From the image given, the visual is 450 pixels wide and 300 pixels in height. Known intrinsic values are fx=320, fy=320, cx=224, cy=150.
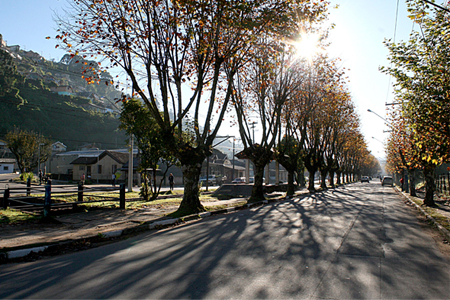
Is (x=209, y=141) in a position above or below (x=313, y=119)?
below

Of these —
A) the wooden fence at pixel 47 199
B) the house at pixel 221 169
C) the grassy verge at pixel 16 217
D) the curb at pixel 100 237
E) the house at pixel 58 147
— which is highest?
the house at pixel 58 147

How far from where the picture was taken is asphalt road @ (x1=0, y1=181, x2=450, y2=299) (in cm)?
422

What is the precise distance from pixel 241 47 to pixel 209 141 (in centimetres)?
424

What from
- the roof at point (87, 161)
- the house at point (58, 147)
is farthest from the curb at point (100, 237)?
the house at point (58, 147)

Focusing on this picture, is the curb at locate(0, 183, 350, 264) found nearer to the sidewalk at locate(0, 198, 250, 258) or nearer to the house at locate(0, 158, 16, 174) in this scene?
the sidewalk at locate(0, 198, 250, 258)

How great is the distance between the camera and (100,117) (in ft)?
292

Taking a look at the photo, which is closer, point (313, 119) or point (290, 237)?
point (290, 237)

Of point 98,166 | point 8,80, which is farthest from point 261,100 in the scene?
point 8,80

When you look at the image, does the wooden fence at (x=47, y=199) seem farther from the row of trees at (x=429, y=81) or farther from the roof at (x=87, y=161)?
the roof at (x=87, y=161)

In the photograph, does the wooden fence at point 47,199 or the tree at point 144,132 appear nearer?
the wooden fence at point 47,199

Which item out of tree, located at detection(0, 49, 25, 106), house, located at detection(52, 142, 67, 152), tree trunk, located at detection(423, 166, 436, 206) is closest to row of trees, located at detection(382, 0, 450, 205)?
tree trunk, located at detection(423, 166, 436, 206)

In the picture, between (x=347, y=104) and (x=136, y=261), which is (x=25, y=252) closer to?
(x=136, y=261)

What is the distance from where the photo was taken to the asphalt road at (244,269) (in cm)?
422

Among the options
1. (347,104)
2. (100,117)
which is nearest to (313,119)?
(347,104)
